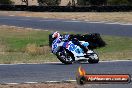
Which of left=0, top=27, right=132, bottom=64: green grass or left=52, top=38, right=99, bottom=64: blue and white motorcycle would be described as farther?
left=0, top=27, right=132, bottom=64: green grass

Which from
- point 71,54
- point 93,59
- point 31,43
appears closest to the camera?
point 71,54

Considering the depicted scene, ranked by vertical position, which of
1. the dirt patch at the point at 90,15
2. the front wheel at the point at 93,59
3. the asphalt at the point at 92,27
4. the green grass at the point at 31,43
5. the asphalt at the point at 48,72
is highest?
the asphalt at the point at 48,72

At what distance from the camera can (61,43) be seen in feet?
43.1

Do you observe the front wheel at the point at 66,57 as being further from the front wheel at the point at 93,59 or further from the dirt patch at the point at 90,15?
the dirt patch at the point at 90,15

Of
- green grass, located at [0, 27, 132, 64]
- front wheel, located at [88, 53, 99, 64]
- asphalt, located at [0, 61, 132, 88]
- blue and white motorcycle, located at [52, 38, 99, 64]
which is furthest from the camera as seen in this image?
green grass, located at [0, 27, 132, 64]

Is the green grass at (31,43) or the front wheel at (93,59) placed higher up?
the front wheel at (93,59)

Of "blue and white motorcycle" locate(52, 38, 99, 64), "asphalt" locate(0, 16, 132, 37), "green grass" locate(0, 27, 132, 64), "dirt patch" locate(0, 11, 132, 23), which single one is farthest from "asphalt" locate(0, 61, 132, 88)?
"dirt patch" locate(0, 11, 132, 23)

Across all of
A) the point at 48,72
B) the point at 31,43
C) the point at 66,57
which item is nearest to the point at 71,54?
the point at 66,57

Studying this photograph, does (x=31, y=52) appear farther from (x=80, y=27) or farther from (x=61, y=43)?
(x=80, y=27)

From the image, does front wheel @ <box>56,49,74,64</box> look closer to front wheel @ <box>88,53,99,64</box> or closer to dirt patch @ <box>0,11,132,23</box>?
front wheel @ <box>88,53,99,64</box>

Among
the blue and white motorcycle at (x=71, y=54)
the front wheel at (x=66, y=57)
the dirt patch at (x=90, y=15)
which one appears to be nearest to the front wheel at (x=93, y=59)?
the blue and white motorcycle at (x=71, y=54)

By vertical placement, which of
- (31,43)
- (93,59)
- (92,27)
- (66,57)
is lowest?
(92,27)

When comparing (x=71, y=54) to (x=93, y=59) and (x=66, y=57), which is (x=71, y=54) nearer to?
(x=66, y=57)

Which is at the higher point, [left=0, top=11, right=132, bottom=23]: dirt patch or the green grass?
the green grass
